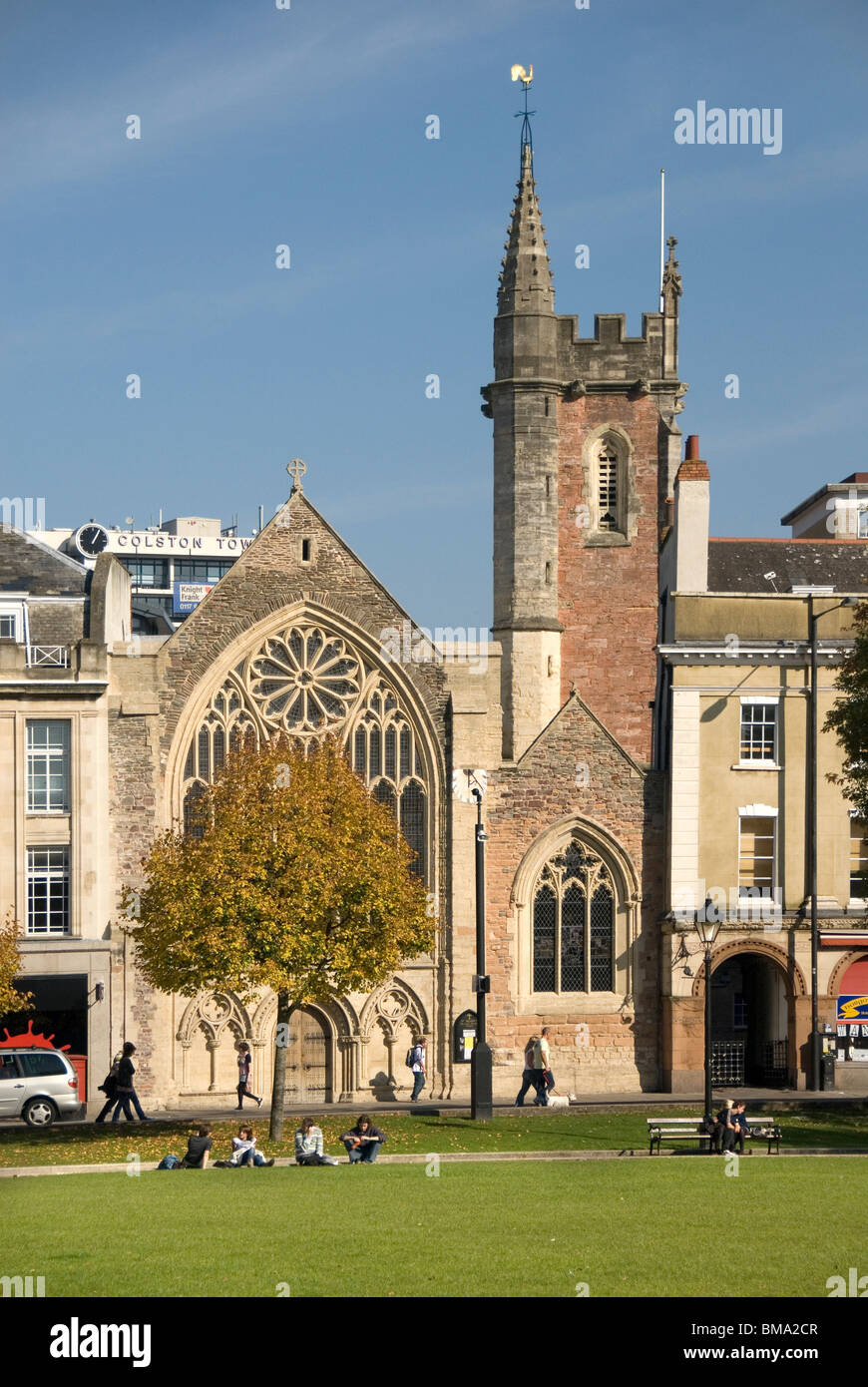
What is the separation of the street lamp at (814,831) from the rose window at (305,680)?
10.3 meters

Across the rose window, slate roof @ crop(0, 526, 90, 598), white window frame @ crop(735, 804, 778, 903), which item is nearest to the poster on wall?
white window frame @ crop(735, 804, 778, 903)

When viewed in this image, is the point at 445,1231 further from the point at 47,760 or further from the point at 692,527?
the point at 692,527

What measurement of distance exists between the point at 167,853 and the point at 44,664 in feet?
27.4

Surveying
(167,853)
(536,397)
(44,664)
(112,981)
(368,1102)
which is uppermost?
(536,397)

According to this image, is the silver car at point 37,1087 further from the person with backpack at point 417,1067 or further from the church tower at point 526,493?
the church tower at point 526,493

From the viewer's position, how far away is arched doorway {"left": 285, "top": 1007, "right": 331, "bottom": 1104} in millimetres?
47000

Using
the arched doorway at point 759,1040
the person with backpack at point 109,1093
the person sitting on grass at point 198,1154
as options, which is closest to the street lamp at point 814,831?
the arched doorway at point 759,1040

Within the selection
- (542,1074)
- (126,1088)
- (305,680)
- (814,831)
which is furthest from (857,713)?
(126,1088)

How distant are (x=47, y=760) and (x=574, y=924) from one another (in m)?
12.5

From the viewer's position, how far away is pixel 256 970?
3644 centimetres

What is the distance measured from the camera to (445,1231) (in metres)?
22.2
